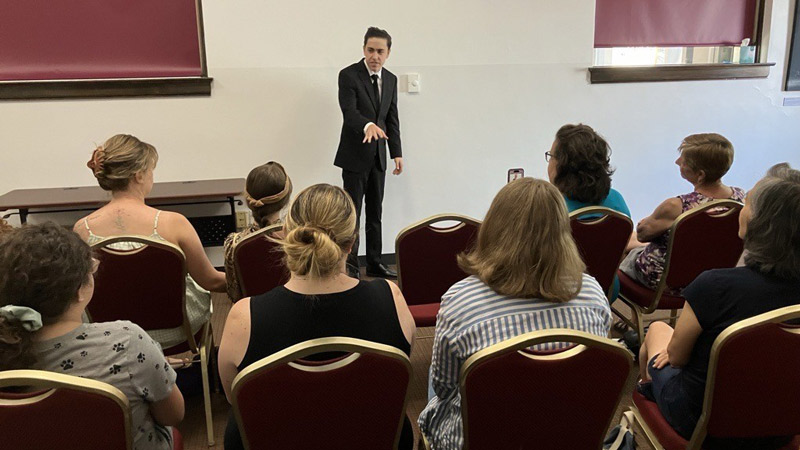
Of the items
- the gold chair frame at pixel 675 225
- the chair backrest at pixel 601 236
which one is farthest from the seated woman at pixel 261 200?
the gold chair frame at pixel 675 225

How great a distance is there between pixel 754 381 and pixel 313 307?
107 centimetres

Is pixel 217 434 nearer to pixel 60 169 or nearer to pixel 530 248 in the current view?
pixel 530 248

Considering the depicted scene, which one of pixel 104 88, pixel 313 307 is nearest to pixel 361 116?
pixel 104 88

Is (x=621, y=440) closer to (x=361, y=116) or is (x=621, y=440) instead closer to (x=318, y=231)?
(x=318, y=231)

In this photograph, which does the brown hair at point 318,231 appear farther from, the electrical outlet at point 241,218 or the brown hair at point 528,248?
the electrical outlet at point 241,218

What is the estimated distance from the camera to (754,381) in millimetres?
1430

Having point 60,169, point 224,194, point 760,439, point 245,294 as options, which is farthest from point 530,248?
point 60,169

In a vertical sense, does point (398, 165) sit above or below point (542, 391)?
above

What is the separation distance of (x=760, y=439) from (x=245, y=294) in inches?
68.0

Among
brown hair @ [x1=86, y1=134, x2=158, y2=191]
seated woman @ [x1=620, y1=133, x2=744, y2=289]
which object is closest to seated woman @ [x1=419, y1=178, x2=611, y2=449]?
seated woman @ [x1=620, y1=133, x2=744, y2=289]

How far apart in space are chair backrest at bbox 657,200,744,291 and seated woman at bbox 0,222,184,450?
6.57 ft

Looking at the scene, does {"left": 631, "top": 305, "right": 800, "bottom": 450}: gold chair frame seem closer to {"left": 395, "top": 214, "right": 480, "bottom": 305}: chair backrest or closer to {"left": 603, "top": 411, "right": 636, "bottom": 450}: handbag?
{"left": 603, "top": 411, "right": 636, "bottom": 450}: handbag

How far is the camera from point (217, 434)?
2.33 meters

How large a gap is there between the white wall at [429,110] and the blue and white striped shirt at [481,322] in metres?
→ 2.97
